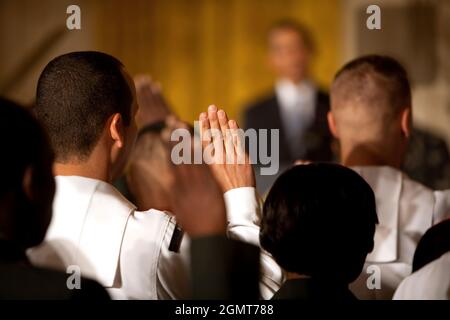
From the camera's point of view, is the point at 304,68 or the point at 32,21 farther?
the point at 32,21

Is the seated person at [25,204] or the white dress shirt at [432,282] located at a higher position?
the seated person at [25,204]

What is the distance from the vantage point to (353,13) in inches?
217

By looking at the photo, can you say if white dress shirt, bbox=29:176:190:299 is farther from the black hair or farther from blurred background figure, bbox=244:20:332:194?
blurred background figure, bbox=244:20:332:194

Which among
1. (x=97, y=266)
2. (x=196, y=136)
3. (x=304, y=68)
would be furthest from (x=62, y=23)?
(x=97, y=266)

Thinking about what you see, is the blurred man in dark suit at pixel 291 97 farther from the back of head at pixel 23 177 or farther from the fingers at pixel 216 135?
the back of head at pixel 23 177

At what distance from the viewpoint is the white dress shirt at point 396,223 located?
197 centimetres

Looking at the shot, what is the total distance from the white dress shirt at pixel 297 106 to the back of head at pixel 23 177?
3.28 m

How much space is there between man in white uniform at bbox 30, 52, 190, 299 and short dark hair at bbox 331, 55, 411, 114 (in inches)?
22.7

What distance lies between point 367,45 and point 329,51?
16.1 inches

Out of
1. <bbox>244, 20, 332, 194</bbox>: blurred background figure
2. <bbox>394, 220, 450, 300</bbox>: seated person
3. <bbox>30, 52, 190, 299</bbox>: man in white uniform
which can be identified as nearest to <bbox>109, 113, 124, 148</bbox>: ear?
<bbox>30, 52, 190, 299</bbox>: man in white uniform

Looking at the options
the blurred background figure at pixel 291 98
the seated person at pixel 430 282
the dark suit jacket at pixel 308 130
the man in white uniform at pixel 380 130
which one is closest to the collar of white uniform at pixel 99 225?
the seated person at pixel 430 282

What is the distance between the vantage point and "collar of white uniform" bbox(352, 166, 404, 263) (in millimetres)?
1976

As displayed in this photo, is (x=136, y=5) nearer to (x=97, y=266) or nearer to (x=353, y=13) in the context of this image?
(x=353, y=13)

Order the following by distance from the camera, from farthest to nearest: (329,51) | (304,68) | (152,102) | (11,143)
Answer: (329,51) < (304,68) < (152,102) < (11,143)
